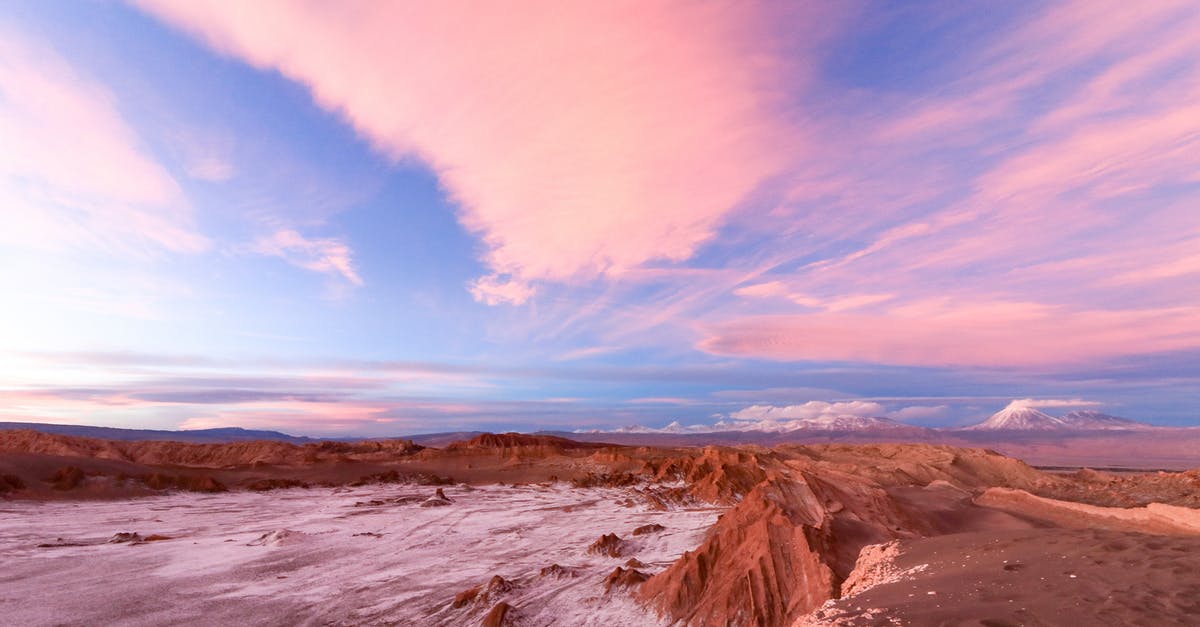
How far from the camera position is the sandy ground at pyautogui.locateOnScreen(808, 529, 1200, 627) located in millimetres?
5734

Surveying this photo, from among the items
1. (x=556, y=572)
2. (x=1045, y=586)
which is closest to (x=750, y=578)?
(x=1045, y=586)

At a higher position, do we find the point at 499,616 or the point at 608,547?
the point at 499,616

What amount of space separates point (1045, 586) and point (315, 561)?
19982 millimetres

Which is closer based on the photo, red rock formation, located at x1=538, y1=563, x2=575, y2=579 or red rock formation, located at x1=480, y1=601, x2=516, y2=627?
red rock formation, located at x1=480, y1=601, x2=516, y2=627

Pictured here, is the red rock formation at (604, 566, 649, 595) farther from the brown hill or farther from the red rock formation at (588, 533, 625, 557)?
the brown hill

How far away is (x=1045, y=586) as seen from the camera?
6.66 metres

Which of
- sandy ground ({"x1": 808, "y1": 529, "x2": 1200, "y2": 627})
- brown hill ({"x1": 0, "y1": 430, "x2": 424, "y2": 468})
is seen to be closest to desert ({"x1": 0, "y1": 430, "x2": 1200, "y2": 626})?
sandy ground ({"x1": 808, "y1": 529, "x2": 1200, "y2": 627})

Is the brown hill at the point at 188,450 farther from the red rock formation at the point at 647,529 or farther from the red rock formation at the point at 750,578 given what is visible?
the red rock formation at the point at 750,578

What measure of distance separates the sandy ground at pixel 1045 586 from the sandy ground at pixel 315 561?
6.49 metres

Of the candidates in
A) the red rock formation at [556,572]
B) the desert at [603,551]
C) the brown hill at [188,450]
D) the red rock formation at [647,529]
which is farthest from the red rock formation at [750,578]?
the brown hill at [188,450]

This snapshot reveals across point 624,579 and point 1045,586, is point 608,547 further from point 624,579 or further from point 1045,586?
point 1045,586

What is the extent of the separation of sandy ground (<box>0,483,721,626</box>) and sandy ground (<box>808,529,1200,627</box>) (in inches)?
256

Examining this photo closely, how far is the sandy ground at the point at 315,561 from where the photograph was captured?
43.4 ft

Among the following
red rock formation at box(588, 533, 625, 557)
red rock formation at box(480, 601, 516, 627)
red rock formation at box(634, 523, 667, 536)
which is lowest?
red rock formation at box(634, 523, 667, 536)
